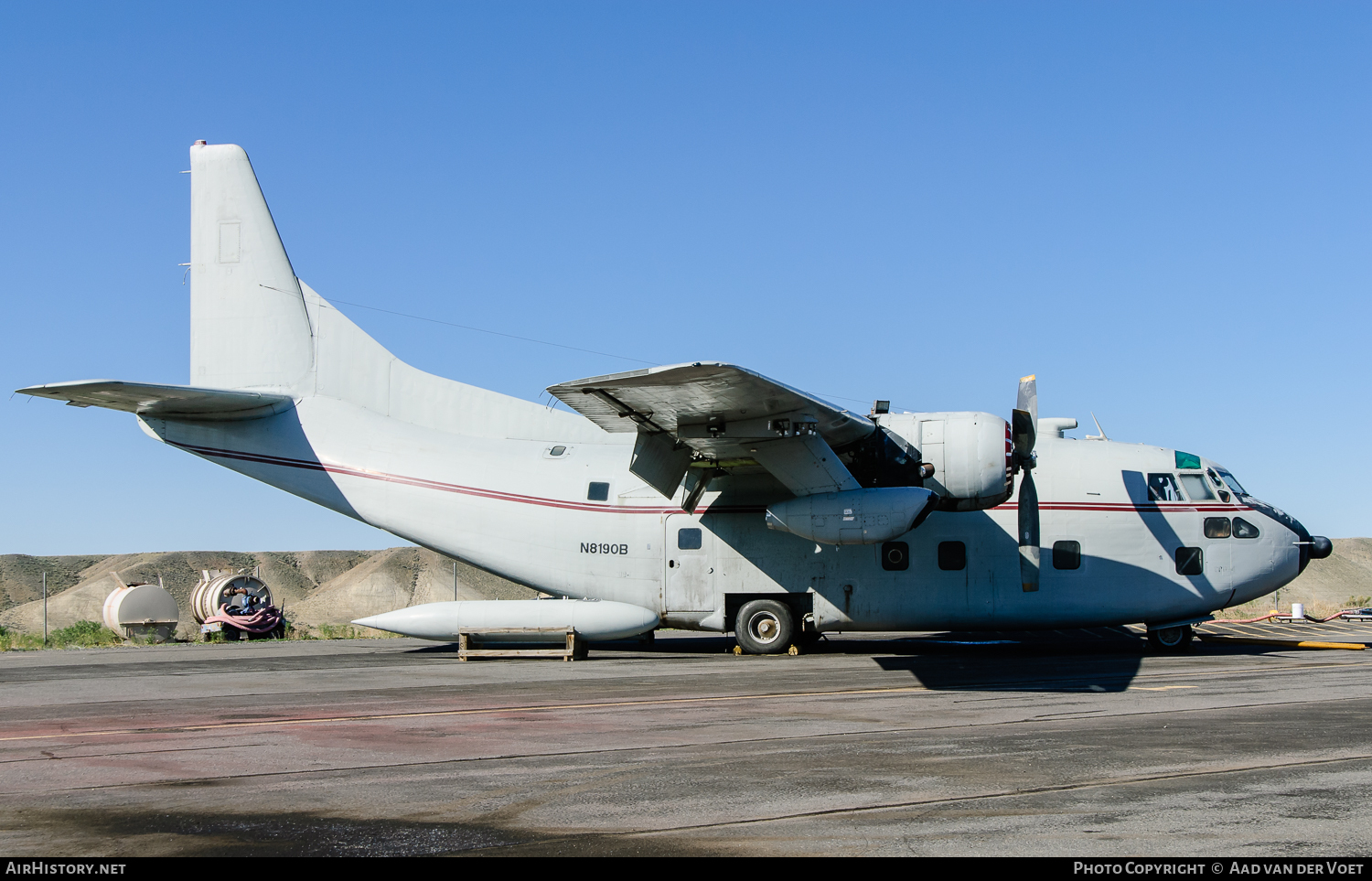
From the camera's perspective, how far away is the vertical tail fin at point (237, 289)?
72.1ft

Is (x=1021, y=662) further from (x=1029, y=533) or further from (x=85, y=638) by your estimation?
(x=85, y=638)

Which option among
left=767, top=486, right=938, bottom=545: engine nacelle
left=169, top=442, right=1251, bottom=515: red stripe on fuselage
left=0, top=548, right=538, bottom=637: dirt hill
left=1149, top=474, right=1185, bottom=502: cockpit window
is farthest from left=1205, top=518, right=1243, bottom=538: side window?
left=0, top=548, right=538, bottom=637: dirt hill

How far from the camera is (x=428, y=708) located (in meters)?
12.2

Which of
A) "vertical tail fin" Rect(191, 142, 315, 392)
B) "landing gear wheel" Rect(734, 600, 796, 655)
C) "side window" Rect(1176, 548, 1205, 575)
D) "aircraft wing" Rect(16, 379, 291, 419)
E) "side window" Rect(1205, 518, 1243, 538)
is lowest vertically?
"landing gear wheel" Rect(734, 600, 796, 655)

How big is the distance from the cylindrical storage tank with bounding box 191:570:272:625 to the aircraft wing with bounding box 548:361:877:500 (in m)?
15.7

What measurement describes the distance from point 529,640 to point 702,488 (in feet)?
14.6

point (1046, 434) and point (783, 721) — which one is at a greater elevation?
point (1046, 434)

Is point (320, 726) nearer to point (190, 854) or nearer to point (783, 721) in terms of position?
point (783, 721)

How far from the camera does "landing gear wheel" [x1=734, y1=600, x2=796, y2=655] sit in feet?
64.7

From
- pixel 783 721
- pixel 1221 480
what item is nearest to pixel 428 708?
pixel 783 721

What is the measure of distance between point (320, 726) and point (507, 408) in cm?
1241

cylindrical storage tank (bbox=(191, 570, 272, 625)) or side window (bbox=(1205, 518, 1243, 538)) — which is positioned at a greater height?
side window (bbox=(1205, 518, 1243, 538))

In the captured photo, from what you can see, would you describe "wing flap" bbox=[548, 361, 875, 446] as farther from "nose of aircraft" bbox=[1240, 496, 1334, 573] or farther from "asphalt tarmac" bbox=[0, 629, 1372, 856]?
"nose of aircraft" bbox=[1240, 496, 1334, 573]

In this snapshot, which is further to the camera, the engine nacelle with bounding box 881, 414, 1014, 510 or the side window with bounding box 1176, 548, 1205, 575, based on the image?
the side window with bounding box 1176, 548, 1205, 575
